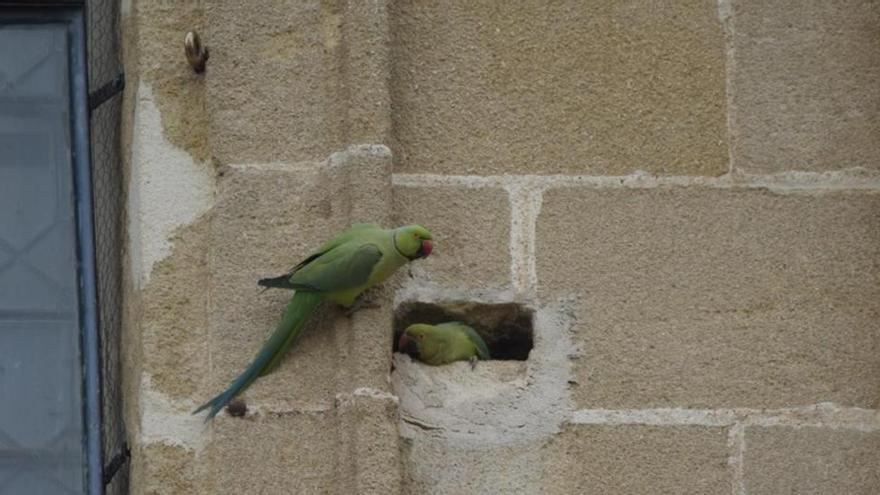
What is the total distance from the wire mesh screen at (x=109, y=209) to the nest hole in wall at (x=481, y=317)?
52 centimetres

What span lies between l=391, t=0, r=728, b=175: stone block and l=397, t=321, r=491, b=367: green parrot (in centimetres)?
28

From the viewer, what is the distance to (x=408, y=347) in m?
3.07

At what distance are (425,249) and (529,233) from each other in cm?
19

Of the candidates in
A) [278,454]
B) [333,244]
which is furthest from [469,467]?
[333,244]

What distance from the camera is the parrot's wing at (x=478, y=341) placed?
3078 mm

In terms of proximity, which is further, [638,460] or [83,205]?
[83,205]

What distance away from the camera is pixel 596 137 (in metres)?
3.19

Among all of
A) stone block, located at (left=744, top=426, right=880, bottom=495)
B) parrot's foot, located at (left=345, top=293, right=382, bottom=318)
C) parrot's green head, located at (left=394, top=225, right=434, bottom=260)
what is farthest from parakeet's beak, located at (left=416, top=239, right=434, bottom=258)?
stone block, located at (left=744, top=426, right=880, bottom=495)

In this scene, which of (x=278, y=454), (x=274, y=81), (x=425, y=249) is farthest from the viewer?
(x=274, y=81)

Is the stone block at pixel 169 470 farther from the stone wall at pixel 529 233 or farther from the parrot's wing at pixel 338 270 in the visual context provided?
the parrot's wing at pixel 338 270

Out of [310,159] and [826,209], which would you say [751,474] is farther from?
[310,159]

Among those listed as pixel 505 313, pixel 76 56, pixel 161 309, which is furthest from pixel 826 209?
pixel 76 56

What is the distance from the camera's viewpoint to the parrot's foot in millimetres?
3006

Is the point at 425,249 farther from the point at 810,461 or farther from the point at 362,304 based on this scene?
the point at 810,461
